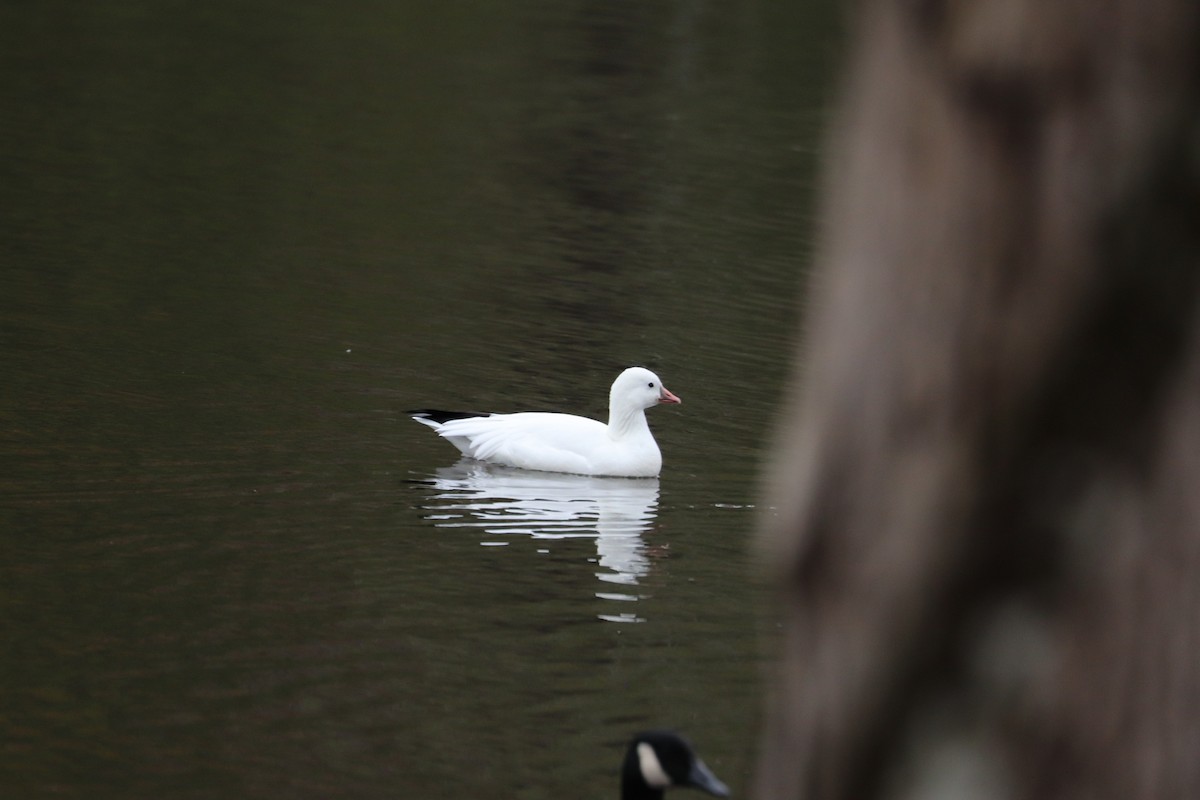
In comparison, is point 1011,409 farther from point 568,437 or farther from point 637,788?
point 568,437

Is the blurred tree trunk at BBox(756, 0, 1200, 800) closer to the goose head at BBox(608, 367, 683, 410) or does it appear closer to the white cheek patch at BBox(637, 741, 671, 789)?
the white cheek patch at BBox(637, 741, 671, 789)

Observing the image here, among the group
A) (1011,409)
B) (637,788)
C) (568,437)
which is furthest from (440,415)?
(1011,409)

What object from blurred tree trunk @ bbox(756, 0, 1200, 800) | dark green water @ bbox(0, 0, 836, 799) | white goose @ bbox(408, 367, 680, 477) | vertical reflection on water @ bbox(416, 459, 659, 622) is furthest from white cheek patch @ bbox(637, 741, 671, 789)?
white goose @ bbox(408, 367, 680, 477)

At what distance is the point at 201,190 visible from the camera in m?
19.2

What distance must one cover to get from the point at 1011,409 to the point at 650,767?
373 cm

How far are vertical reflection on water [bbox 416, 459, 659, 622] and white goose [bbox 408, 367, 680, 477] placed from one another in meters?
0.11

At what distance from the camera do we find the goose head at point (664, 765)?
5.45 m

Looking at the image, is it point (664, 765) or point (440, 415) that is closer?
point (664, 765)

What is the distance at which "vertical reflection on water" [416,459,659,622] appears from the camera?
1004cm

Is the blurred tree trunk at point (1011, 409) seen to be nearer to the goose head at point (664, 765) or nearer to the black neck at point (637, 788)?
the goose head at point (664, 765)

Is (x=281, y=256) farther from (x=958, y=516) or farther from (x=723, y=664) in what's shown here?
(x=958, y=516)

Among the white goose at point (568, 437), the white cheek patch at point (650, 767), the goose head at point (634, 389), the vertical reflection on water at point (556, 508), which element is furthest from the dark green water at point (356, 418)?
the white cheek patch at point (650, 767)

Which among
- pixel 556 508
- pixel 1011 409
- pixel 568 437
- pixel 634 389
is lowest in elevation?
pixel 556 508

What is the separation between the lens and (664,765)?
17.9ft
